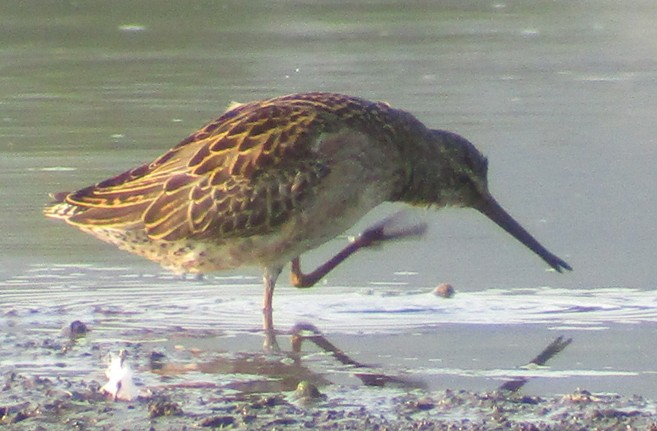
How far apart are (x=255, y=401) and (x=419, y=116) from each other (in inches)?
248

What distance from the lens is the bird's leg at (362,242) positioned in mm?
8602

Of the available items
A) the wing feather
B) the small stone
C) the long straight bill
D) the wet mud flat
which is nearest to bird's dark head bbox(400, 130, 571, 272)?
the long straight bill

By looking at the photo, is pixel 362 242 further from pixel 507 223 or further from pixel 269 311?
pixel 269 311

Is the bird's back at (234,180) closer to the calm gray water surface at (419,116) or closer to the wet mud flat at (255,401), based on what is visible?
the calm gray water surface at (419,116)

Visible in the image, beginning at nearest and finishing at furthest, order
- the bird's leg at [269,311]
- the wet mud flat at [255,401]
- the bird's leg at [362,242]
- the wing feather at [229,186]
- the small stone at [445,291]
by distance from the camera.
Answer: the wet mud flat at [255,401]
the bird's leg at [269,311]
the wing feather at [229,186]
the small stone at [445,291]
the bird's leg at [362,242]

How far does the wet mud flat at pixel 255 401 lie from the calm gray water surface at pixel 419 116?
0.44 m

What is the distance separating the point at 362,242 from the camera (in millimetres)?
8773

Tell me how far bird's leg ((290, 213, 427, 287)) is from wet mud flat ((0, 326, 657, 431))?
4.57 ft

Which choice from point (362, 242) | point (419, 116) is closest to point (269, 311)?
point (362, 242)

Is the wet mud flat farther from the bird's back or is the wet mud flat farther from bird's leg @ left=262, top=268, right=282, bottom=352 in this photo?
the bird's back

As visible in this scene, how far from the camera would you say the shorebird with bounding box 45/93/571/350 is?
796 centimetres

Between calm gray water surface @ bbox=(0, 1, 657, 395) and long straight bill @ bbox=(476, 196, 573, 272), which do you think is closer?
calm gray water surface @ bbox=(0, 1, 657, 395)

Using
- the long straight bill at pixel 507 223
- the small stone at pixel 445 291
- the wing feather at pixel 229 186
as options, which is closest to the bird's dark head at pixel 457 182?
the long straight bill at pixel 507 223

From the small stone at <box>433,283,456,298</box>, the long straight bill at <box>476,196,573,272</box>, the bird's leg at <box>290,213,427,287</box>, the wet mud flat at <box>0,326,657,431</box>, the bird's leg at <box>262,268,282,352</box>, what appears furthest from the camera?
the long straight bill at <box>476,196,573,272</box>
